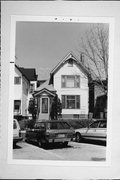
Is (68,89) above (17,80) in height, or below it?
below

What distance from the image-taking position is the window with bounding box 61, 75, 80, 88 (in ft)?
11.2

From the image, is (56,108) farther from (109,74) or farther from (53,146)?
(109,74)

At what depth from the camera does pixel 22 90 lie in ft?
11.2

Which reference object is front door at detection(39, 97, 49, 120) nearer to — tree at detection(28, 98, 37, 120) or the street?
tree at detection(28, 98, 37, 120)

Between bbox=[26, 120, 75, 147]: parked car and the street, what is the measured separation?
78 mm

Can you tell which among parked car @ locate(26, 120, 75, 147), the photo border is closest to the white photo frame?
the photo border

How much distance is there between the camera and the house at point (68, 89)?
3.38m

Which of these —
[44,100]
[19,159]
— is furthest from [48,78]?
[19,159]

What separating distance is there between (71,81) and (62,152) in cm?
88

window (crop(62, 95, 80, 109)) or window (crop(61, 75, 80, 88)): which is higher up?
window (crop(61, 75, 80, 88))

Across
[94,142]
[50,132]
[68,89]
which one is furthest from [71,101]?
[94,142]

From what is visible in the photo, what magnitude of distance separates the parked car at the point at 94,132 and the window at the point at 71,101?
0.30 meters

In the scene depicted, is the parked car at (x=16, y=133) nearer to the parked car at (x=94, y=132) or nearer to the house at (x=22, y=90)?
the house at (x=22, y=90)

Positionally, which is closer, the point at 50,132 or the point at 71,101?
the point at 71,101
